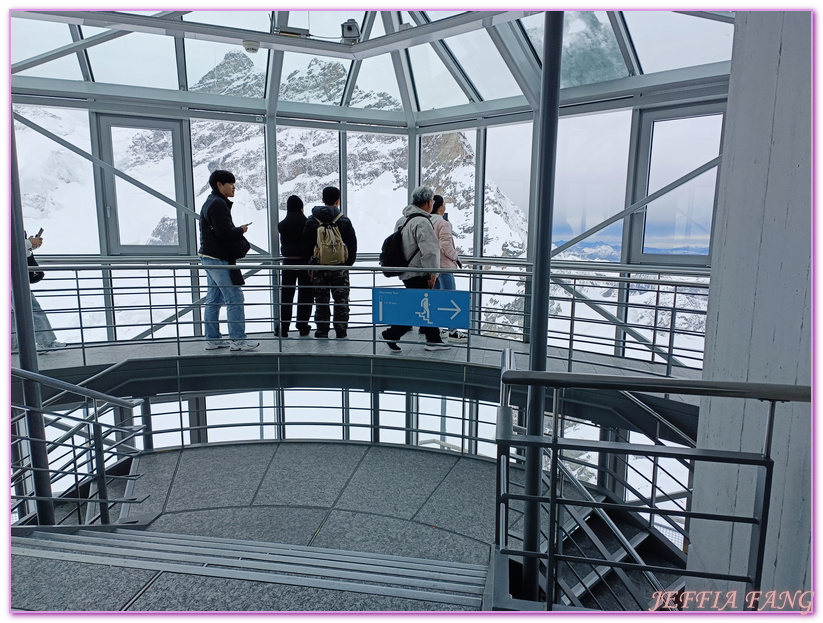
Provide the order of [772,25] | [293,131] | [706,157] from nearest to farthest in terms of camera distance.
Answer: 1. [772,25]
2. [706,157]
3. [293,131]

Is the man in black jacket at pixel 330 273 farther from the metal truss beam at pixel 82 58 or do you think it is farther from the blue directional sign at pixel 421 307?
the metal truss beam at pixel 82 58

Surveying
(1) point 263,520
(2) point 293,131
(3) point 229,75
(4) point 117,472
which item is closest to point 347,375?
(1) point 263,520

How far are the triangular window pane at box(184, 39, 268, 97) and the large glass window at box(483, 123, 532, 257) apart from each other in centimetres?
318

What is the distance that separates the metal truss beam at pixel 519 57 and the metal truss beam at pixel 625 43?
933mm

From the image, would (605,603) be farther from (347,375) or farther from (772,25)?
(772,25)

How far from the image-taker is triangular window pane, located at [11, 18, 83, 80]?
5.86m

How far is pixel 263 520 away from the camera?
3.98 m

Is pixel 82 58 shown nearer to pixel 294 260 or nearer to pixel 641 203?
pixel 294 260

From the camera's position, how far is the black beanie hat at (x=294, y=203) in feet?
18.3

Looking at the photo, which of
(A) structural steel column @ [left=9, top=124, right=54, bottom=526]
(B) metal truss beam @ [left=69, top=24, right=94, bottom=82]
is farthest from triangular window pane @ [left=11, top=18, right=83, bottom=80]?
(A) structural steel column @ [left=9, top=124, right=54, bottom=526]

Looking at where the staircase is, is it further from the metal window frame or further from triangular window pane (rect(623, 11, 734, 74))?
triangular window pane (rect(623, 11, 734, 74))

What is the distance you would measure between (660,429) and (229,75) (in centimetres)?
648

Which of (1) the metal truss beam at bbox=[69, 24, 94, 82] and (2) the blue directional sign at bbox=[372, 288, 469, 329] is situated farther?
(1) the metal truss beam at bbox=[69, 24, 94, 82]

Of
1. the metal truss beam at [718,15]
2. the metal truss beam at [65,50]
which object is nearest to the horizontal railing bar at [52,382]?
the metal truss beam at [65,50]
